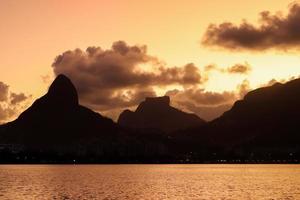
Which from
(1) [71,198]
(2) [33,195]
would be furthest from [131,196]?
(2) [33,195]

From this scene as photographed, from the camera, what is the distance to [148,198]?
12431 cm

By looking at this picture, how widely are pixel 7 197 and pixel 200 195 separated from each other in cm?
4923

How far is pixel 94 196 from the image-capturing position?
417ft

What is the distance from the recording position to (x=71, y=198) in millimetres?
119812

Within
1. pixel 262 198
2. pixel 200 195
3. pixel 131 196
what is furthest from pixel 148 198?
pixel 262 198

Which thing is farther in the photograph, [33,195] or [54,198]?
[33,195]

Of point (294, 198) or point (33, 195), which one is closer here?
point (294, 198)

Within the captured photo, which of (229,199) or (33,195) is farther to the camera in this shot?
(33,195)

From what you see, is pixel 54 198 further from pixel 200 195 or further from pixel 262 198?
pixel 262 198

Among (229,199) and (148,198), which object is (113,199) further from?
(229,199)

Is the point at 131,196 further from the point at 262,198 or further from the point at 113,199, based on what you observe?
the point at 262,198

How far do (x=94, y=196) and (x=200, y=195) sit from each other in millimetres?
27922

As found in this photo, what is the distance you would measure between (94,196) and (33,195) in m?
16.4

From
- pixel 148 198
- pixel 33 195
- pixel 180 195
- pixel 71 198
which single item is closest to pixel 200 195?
pixel 180 195
